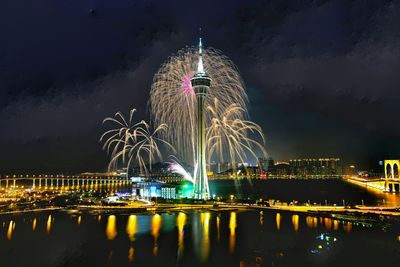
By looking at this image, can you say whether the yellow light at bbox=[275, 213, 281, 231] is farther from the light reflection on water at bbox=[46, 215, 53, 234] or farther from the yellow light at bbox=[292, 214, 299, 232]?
the light reflection on water at bbox=[46, 215, 53, 234]

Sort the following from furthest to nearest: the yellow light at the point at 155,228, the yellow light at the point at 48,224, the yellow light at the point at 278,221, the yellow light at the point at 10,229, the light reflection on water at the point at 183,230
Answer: the yellow light at the point at 48,224, the yellow light at the point at 278,221, the yellow light at the point at 10,229, the yellow light at the point at 155,228, the light reflection on water at the point at 183,230

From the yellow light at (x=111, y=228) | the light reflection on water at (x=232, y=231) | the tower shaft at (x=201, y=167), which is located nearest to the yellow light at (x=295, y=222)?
the light reflection on water at (x=232, y=231)

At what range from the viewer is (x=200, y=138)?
67.9 m

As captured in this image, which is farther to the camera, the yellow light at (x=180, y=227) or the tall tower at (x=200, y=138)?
the tall tower at (x=200, y=138)

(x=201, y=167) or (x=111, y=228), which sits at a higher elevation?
(x=201, y=167)

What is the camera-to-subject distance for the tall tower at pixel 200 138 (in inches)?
2583

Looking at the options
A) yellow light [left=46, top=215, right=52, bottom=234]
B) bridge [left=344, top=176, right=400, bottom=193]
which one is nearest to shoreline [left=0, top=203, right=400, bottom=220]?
yellow light [left=46, top=215, right=52, bottom=234]

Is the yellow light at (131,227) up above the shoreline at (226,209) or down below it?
below

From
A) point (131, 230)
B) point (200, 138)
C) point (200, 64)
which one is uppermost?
point (200, 64)

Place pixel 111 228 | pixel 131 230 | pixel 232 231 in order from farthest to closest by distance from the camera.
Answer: pixel 111 228 → pixel 131 230 → pixel 232 231

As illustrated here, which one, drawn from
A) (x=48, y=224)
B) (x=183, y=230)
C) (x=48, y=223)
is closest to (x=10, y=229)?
(x=48, y=224)

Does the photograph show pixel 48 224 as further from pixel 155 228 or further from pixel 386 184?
pixel 386 184

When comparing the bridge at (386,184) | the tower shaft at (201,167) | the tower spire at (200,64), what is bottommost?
the bridge at (386,184)

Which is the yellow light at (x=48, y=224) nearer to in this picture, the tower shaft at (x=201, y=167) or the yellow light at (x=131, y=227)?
the yellow light at (x=131, y=227)
